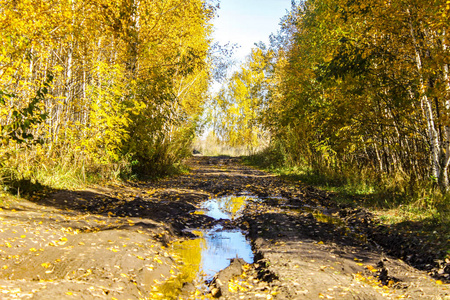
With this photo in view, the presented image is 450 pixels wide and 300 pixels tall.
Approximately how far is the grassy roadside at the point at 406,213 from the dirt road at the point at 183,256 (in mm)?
323

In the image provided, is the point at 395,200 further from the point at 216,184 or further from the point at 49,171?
the point at 49,171

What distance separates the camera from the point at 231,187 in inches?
512

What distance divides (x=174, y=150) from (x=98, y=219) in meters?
10.2

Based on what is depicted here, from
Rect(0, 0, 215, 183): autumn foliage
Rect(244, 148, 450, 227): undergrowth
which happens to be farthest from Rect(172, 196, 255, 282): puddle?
Rect(0, 0, 215, 183): autumn foliage

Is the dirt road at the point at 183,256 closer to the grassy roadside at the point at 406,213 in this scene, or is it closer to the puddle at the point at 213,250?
the puddle at the point at 213,250

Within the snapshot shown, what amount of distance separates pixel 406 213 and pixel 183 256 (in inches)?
194

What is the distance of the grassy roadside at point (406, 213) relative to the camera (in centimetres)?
557

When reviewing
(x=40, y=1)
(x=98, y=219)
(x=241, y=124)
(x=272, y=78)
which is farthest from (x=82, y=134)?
(x=241, y=124)

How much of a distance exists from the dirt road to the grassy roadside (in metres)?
0.32

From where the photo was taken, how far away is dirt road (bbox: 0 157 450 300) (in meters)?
3.90

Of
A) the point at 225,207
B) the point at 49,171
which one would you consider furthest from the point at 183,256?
the point at 49,171

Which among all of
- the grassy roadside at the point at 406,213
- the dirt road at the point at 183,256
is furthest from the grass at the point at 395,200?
the dirt road at the point at 183,256

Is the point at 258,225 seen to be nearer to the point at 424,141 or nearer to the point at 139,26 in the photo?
the point at 424,141

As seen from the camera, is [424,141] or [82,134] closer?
[424,141]
